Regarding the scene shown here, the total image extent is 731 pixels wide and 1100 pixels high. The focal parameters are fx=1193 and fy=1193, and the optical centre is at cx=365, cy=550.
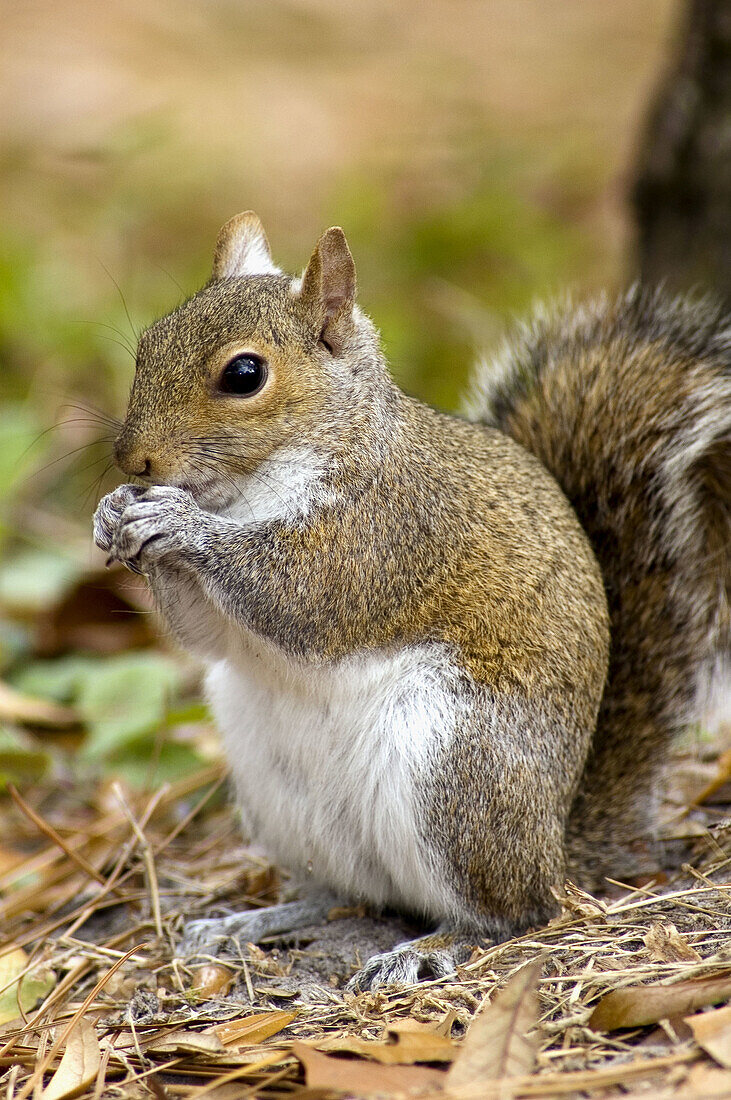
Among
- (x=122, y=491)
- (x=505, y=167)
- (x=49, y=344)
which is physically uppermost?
(x=505, y=167)

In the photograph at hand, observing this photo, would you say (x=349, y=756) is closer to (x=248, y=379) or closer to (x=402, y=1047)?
(x=402, y=1047)

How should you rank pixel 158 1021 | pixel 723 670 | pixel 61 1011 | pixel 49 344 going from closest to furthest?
pixel 158 1021 → pixel 61 1011 → pixel 723 670 → pixel 49 344

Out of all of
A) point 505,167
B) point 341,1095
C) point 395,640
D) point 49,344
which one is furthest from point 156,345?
point 505,167

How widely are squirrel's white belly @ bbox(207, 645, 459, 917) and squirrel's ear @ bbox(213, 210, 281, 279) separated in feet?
2.60

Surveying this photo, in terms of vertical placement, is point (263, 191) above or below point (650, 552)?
above

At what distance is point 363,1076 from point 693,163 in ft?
9.06

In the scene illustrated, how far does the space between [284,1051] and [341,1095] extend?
0.18 meters

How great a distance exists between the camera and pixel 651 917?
1997mm

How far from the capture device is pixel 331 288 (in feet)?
7.11

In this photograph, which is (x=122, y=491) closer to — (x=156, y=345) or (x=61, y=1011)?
(x=156, y=345)

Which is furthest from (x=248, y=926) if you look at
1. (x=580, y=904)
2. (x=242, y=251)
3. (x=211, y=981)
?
(x=242, y=251)

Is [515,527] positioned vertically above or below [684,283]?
below

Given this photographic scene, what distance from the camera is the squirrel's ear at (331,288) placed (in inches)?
83.0

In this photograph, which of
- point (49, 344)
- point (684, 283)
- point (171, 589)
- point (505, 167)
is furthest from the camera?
point (505, 167)
